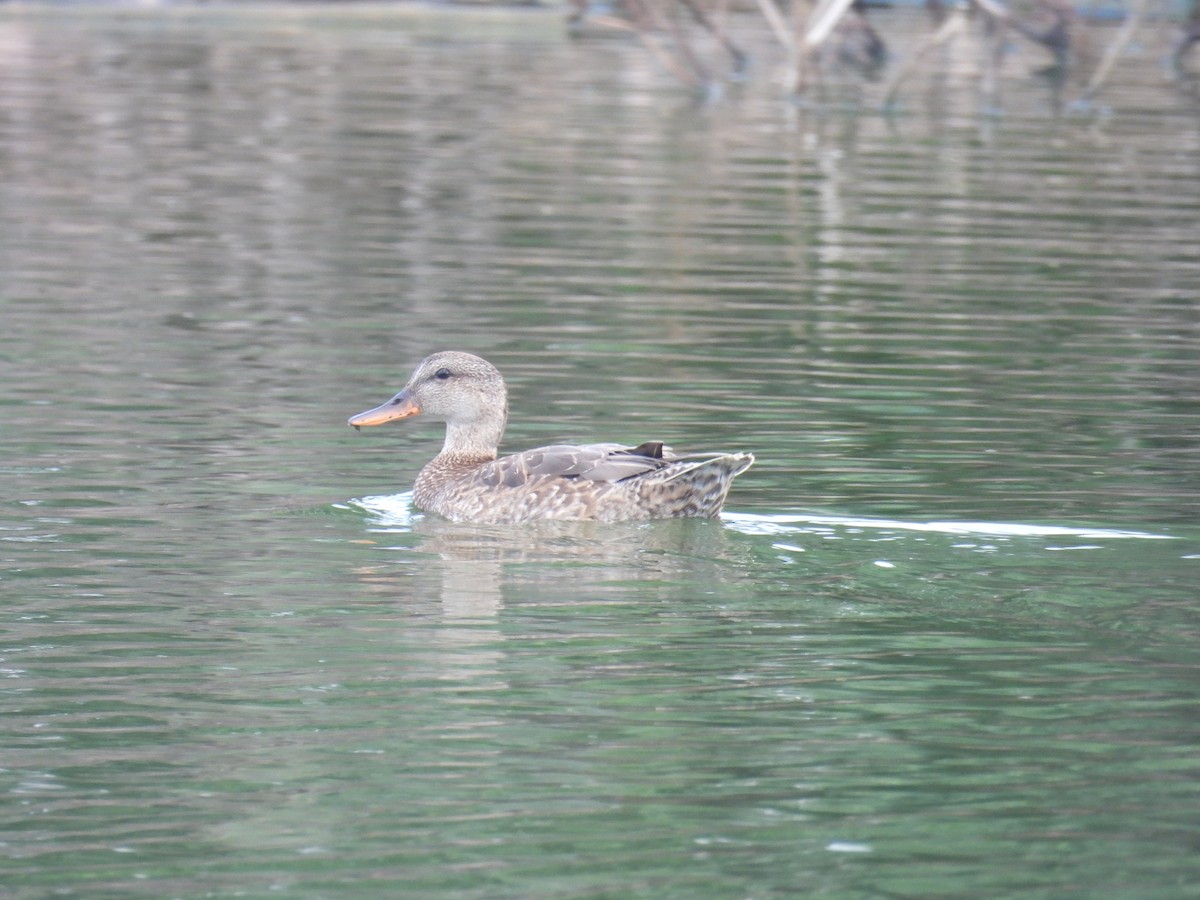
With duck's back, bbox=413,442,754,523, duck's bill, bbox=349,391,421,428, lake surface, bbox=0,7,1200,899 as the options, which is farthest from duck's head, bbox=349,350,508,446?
duck's back, bbox=413,442,754,523

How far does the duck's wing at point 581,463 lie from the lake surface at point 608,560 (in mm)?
261

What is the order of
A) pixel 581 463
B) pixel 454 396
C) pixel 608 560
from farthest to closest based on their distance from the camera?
pixel 454 396, pixel 581 463, pixel 608 560

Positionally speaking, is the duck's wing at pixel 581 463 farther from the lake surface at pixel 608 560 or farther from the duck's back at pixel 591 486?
the lake surface at pixel 608 560

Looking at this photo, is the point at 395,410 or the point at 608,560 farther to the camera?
the point at 395,410

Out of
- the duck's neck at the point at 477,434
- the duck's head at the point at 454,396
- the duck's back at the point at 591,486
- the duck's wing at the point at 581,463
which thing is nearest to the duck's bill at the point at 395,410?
the duck's head at the point at 454,396

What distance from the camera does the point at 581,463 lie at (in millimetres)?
9406

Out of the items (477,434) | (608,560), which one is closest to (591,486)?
(608,560)

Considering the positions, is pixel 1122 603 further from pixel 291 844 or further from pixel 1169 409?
pixel 1169 409

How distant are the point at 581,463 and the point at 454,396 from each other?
4.24 feet

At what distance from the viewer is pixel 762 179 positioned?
79.0ft

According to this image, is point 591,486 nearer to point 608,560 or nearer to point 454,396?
point 608,560

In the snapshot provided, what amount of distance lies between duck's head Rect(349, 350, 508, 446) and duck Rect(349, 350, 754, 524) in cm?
1

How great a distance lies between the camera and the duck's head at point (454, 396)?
10.4 m

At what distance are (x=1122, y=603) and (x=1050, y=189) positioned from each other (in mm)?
16011
